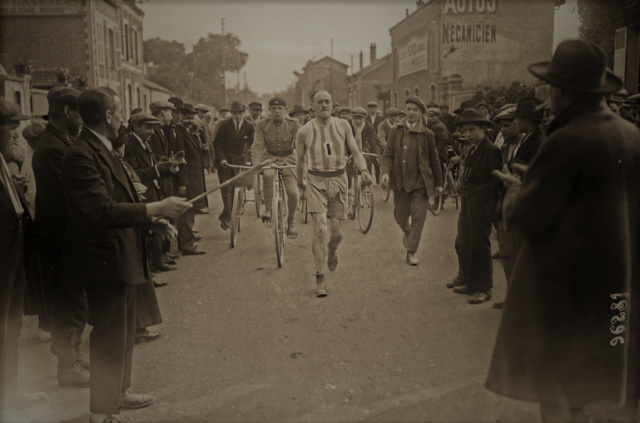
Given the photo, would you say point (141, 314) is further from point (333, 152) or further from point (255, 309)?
point (333, 152)

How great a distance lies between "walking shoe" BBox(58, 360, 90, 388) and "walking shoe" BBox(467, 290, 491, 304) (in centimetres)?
392

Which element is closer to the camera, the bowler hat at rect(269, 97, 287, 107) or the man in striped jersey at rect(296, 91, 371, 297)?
the man in striped jersey at rect(296, 91, 371, 297)

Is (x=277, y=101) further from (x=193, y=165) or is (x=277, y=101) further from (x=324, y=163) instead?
(x=324, y=163)

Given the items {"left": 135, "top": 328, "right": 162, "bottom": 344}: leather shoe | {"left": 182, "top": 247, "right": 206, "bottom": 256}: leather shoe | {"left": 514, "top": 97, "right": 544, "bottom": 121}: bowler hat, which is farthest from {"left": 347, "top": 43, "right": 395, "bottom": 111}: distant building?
{"left": 135, "top": 328, "right": 162, "bottom": 344}: leather shoe


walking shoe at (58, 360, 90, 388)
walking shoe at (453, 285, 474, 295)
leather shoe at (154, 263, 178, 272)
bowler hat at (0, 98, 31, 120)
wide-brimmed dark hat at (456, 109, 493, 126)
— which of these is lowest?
walking shoe at (58, 360, 90, 388)

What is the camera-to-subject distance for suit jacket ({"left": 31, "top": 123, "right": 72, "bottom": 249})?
13.3ft

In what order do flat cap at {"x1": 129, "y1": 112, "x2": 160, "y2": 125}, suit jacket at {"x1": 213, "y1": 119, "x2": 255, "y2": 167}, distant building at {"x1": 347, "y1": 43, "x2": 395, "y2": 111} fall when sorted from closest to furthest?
flat cap at {"x1": 129, "y1": 112, "x2": 160, "y2": 125} → suit jacket at {"x1": 213, "y1": 119, "x2": 255, "y2": 167} → distant building at {"x1": 347, "y1": 43, "x2": 395, "y2": 111}

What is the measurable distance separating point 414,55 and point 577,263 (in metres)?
28.3

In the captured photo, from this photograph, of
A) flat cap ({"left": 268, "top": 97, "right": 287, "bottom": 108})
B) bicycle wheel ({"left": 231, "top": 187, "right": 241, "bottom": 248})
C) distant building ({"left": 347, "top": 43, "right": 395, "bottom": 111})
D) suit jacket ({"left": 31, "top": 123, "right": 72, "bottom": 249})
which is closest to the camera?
suit jacket ({"left": 31, "top": 123, "right": 72, "bottom": 249})

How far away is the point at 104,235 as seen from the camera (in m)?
3.28

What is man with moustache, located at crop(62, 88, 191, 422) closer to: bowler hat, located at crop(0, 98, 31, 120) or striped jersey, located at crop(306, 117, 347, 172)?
bowler hat, located at crop(0, 98, 31, 120)

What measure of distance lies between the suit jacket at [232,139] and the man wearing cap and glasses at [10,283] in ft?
22.2

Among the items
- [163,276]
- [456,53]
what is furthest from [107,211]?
[456,53]

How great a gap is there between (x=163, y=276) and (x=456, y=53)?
45.1 ft
